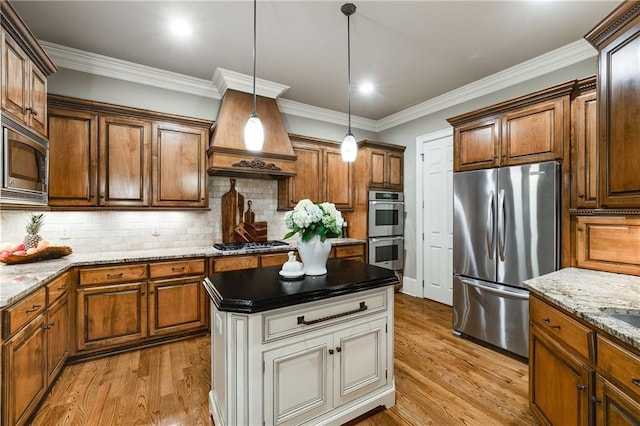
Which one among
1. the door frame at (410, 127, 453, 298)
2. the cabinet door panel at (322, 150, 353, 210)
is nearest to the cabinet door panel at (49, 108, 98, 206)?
the cabinet door panel at (322, 150, 353, 210)

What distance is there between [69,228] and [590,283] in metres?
4.53

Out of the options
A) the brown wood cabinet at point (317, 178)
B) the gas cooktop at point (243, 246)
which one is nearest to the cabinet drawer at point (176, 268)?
the gas cooktop at point (243, 246)

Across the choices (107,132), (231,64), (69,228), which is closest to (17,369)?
(69,228)

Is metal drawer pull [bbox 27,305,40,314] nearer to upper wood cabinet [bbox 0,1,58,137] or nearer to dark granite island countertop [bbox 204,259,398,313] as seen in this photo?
dark granite island countertop [bbox 204,259,398,313]

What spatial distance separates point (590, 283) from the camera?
6.33ft

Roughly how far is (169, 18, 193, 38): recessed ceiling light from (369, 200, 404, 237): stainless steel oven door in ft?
10.1

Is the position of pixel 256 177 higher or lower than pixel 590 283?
higher

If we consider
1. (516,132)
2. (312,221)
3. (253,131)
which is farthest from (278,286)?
(516,132)

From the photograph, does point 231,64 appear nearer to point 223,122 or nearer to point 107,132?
point 223,122

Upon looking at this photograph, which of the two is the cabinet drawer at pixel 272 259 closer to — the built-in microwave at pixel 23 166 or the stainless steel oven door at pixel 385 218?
the stainless steel oven door at pixel 385 218

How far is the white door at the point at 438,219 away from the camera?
13.8 ft

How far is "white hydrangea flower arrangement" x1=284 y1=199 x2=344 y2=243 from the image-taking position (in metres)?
1.83

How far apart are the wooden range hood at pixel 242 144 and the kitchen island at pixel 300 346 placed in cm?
177

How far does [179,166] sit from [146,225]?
2.65ft
